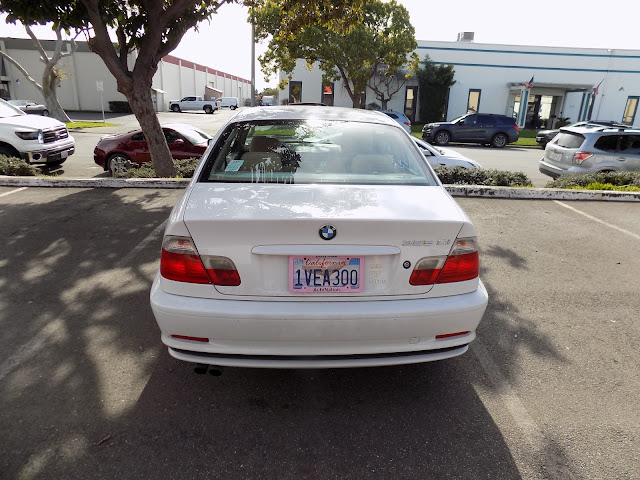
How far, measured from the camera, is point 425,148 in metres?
9.96

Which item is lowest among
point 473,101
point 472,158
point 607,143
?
point 472,158

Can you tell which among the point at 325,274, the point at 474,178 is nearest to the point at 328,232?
the point at 325,274

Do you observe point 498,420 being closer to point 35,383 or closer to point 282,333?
point 282,333

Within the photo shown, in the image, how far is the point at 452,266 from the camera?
8.11 feet

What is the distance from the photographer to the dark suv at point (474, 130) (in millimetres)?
22578

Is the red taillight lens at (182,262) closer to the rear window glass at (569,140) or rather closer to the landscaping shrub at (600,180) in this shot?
the landscaping shrub at (600,180)

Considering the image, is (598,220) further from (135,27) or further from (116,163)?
(116,163)

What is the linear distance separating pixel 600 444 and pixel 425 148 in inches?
322

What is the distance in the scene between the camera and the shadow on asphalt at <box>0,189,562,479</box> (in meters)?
2.25

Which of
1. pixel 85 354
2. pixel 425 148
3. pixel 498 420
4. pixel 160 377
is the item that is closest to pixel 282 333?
pixel 160 377

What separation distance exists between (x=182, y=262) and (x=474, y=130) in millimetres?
22758

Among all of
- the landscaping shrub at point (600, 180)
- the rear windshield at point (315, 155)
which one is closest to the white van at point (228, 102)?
the landscaping shrub at point (600, 180)

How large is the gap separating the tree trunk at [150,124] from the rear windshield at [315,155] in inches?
241

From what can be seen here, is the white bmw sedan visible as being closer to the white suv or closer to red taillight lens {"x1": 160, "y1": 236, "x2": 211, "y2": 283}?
red taillight lens {"x1": 160, "y1": 236, "x2": 211, "y2": 283}
